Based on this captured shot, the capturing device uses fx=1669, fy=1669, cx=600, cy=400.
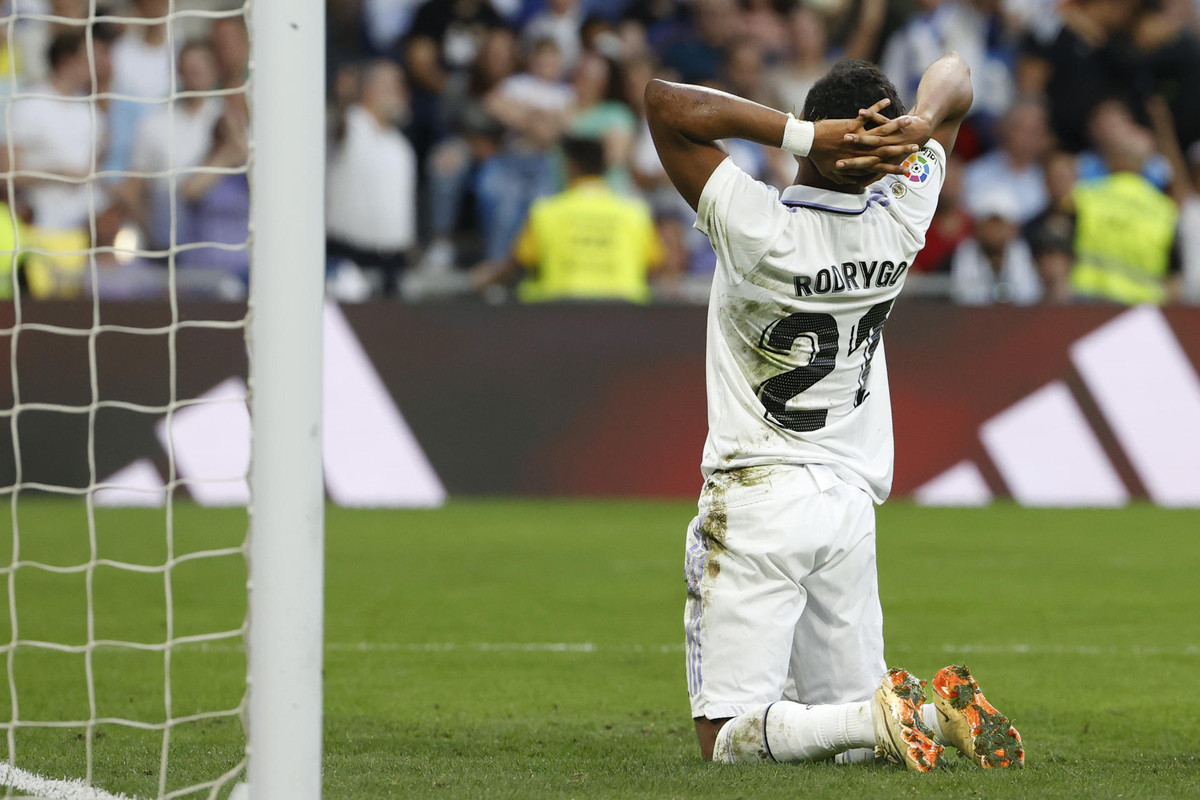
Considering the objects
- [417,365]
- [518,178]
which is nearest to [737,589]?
[417,365]

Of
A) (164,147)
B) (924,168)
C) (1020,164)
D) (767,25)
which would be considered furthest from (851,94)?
(767,25)

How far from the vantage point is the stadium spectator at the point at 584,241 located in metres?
10.9

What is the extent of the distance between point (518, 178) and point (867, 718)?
8687 mm

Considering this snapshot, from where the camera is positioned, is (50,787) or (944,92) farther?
(944,92)

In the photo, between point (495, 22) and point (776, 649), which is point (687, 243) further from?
point (776, 649)

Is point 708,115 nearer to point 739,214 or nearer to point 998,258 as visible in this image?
point 739,214

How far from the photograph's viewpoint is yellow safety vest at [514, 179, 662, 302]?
35.9 ft

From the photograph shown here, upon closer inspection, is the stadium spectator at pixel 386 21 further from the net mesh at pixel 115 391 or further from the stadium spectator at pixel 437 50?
the net mesh at pixel 115 391

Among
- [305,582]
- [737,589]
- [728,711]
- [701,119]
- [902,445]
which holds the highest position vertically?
[701,119]

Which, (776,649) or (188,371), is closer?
(776,649)

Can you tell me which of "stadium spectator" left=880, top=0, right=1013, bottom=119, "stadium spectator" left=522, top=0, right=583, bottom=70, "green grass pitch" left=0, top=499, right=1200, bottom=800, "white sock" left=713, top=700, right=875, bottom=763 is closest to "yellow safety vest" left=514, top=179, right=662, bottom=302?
"green grass pitch" left=0, top=499, right=1200, bottom=800

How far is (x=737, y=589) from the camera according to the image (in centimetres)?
404

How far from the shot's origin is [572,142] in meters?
11.0

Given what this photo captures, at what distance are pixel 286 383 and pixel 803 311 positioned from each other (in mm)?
1453
